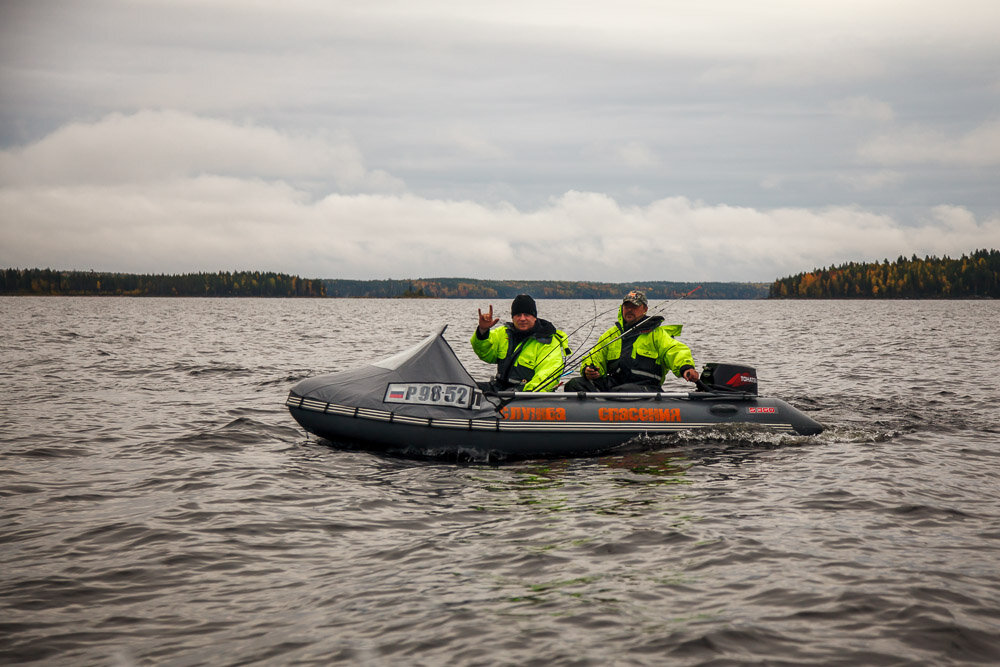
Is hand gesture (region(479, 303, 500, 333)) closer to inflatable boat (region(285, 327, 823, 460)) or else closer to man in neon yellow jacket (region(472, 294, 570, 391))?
man in neon yellow jacket (region(472, 294, 570, 391))

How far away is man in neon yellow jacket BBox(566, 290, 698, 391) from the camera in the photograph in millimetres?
10898

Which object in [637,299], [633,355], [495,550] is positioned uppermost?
[637,299]

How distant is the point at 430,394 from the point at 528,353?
6.00ft

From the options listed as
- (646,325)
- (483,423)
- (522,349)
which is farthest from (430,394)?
(646,325)

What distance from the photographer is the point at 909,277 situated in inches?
6112

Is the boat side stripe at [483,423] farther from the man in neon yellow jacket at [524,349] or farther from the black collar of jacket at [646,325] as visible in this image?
the black collar of jacket at [646,325]

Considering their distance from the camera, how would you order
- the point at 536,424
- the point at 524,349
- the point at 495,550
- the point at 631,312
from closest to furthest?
the point at 495,550, the point at 536,424, the point at 524,349, the point at 631,312

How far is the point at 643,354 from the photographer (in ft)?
36.3

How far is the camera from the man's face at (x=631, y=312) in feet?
36.2

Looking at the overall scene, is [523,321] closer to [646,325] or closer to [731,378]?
[646,325]

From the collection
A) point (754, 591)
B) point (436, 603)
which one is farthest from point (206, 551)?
point (754, 591)

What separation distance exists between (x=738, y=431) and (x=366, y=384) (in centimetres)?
506

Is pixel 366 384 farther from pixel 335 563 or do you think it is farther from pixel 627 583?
pixel 627 583

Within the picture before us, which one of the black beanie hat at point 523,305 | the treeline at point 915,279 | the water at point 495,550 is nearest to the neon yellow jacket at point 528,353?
the black beanie hat at point 523,305
